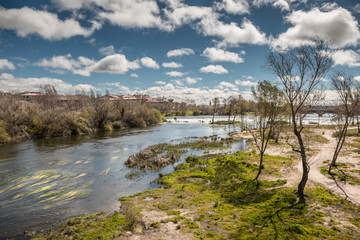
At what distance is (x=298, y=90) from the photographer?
1331 centimetres

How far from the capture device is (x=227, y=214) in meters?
12.5

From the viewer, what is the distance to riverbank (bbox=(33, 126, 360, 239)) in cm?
1022

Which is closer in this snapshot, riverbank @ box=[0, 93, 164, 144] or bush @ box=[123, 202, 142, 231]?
bush @ box=[123, 202, 142, 231]

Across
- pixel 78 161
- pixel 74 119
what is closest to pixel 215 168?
pixel 78 161

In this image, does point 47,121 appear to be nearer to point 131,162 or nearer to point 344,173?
point 131,162

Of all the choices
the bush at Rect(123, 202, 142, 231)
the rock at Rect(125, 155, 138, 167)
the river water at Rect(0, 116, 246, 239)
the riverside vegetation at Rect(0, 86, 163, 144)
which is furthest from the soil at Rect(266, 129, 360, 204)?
the riverside vegetation at Rect(0, 86, 163, 144)

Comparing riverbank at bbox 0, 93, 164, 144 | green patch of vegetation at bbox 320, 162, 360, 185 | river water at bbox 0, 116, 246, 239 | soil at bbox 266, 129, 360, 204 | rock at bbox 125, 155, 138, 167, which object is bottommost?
river water at bbox 0, 116, 246, 239

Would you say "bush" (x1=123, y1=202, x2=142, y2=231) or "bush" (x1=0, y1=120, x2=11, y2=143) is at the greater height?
"bush" (x1=0, y1=120, x2=11, y2=143)

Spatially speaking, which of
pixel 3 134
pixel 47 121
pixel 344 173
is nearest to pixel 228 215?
pixel 344 173

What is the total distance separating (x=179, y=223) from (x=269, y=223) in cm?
508

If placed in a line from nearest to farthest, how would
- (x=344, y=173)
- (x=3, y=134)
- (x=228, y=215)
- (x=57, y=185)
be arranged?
(x=228, y=215) → (x=57, y=185) → (x=344, y=173) → (x=3, y=134)

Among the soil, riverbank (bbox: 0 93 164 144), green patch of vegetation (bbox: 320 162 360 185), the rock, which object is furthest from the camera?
Answer: riverbank (bbox: 0 93 164 144)

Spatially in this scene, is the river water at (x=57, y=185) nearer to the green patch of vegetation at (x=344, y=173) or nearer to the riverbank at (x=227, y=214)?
the riverbank at (x=227, y=214)

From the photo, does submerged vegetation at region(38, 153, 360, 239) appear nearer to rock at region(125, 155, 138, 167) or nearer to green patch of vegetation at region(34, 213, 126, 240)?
green patch of vegetation at region(34, 213, 126, 240)
